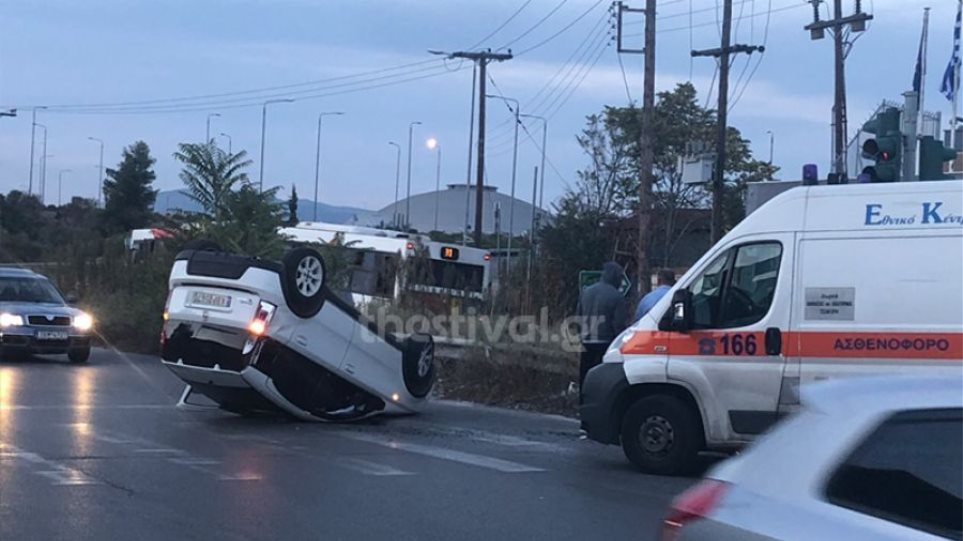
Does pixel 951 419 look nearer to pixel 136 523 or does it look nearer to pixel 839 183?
pixel 136 523

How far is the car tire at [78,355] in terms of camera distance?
2267cm

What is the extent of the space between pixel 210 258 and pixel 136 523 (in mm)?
A: 6122

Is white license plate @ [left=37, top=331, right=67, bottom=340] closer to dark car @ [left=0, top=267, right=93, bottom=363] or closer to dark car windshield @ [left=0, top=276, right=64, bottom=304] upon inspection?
dark car @ [left=0, top=267, right=93, bottom=363]

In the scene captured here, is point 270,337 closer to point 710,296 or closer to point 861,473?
point 710,296

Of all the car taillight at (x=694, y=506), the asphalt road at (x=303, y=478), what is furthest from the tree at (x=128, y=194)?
the car taillight at (x=694, y=506)

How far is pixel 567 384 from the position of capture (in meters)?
17.1

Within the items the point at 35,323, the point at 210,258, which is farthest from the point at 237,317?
the point at 35,323

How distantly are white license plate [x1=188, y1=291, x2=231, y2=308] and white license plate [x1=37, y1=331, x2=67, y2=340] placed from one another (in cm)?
872

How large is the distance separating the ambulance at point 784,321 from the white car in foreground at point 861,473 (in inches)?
229

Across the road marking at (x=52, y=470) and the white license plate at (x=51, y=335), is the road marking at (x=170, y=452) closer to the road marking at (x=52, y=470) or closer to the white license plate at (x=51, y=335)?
the road marking at (x=52, y=470)

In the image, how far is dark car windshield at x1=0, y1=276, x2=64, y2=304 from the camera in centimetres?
2316

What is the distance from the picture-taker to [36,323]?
22000mm

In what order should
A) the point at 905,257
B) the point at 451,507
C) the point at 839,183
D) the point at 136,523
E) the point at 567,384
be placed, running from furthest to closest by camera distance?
the point at 567,384 → the point at 839,183 → the point at 905,257 → the point at 451,507 → the point at 136,523

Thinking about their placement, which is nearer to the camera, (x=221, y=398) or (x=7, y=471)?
(x=7, y=471)
